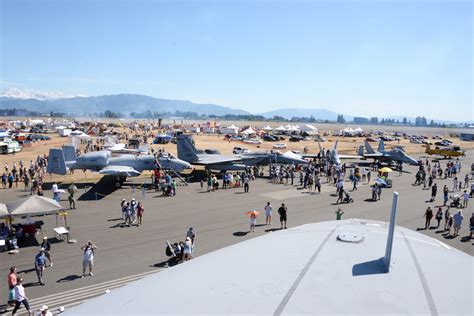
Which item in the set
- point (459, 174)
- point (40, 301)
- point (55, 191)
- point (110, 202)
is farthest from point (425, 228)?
point (459, 174)

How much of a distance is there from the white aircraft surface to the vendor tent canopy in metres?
12.0

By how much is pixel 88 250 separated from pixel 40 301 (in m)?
1.86

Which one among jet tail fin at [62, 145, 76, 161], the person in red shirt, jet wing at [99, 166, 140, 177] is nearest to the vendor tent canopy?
the person in red shirt

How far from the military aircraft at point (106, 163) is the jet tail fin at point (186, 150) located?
1983 millimetres

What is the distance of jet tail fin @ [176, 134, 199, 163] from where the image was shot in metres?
30.0

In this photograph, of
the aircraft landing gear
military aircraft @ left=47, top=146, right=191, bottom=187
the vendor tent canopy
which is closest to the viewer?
the vendor tent canopy

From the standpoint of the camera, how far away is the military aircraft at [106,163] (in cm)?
2308

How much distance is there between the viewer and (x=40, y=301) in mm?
8984

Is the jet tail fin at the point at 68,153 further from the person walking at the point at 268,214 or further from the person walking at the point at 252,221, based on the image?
the person walking at the point at 268,214

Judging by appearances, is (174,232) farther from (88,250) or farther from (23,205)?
(23,205)

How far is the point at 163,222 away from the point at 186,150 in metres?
14.2

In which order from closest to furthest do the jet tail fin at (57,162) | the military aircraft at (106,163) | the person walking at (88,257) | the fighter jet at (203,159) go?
1. the person walking at (88,257)
2. the jet tail fin at (57,162)
3. the military aircraft at (106,163)
4. the fighter jet at (203,159)

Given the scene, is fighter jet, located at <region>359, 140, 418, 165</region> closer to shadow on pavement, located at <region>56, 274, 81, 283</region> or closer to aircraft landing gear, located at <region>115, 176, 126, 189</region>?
aircraft landing gear, located at <region>115, 176, 126, 189</region>

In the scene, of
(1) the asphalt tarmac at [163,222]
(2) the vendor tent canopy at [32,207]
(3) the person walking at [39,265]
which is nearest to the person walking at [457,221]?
(1) the asphalt tarmac at [163,222]
